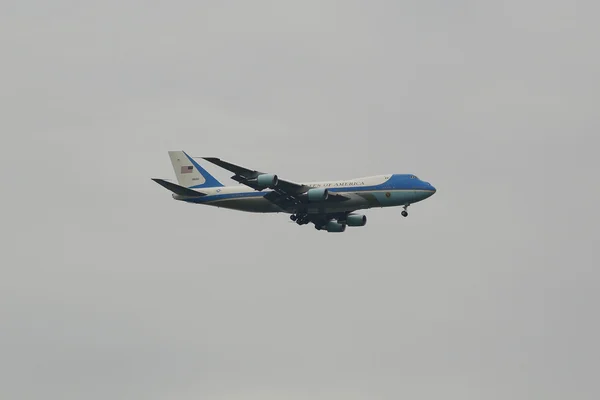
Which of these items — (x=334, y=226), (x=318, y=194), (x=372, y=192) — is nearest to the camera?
(x=318, y=194)

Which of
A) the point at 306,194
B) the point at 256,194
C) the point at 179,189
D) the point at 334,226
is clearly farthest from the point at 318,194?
the point at 179,189

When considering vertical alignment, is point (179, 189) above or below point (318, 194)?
above

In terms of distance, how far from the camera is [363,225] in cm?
11775

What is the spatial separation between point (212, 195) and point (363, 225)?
15881 millimetres

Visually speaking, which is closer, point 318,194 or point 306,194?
point 318,194

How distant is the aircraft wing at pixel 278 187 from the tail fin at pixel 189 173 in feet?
30.1

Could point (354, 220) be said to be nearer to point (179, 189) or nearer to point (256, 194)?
point (256, 194)

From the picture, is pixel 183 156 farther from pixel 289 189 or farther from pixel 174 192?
pixel 289 189

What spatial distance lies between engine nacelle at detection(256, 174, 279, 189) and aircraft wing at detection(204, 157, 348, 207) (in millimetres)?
505

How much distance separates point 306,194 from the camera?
108125 millimetres

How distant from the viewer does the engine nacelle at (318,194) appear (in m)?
107

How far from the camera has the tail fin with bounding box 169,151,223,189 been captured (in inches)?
4628

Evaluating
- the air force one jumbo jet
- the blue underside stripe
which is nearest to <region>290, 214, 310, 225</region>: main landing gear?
the air force one jumbo jet

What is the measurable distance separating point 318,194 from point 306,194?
1.54m
